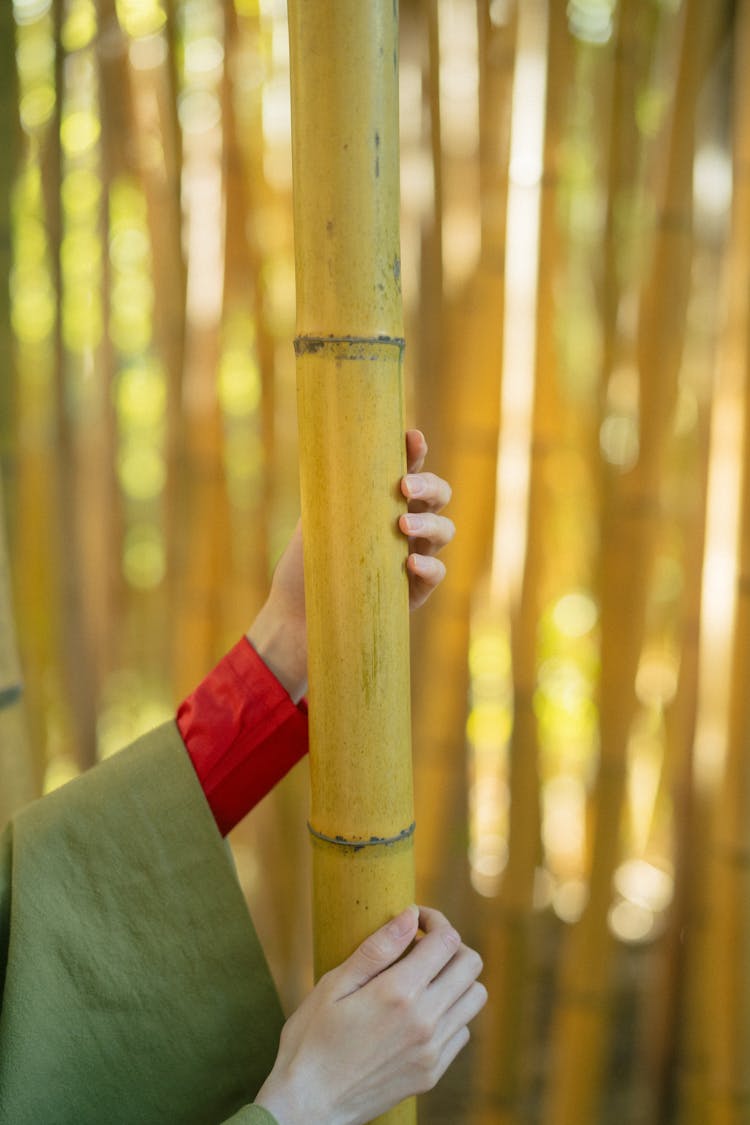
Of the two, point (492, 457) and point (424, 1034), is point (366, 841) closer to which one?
point (424, 1034)

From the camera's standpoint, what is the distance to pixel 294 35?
60 cm

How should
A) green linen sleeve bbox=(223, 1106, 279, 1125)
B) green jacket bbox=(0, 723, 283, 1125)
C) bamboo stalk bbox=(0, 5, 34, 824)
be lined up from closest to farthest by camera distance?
1. green linen sleeve bbox=(223, 1106, 279, 1125)
2. green jacket bbox=(0, 723, 283, 1125)
3. bamboo stalk bbox=(0, 5, 34, 824)

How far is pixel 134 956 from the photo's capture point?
0.73m

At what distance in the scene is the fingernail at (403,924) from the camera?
634mm

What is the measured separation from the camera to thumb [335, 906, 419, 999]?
0.62m

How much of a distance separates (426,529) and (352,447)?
0.26 ft

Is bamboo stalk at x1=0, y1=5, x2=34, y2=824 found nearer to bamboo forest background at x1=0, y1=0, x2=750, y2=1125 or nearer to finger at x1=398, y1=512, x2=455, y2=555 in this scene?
bamboo forest background at x1=0, y1=0, x2=750, y2=1125

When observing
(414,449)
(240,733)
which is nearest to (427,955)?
(240,733)

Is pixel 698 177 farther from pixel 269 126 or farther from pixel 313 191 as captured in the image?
pixel 313 191

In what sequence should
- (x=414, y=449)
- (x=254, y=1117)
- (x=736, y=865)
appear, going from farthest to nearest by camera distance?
(x=736, y=865) → (x=414, y=449) → (x=254, y=1117)

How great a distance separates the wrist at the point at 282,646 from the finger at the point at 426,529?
0.46ft

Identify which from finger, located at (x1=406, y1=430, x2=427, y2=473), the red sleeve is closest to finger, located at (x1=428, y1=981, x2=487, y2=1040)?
the red sleeve

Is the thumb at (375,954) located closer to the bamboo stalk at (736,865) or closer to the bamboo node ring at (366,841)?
the bamboo node ring at (366,841)

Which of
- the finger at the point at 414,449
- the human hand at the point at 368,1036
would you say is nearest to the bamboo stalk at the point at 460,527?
the finger at the point at 414,449
